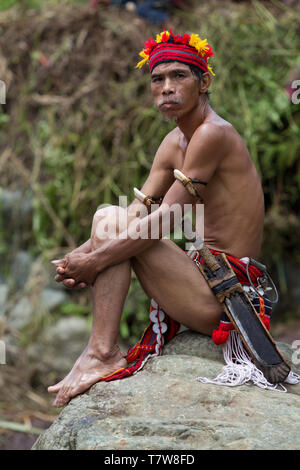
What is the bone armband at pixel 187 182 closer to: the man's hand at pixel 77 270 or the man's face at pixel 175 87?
the man's face at pixel 175 87

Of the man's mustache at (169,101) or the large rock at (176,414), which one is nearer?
the large rock at (176,414)

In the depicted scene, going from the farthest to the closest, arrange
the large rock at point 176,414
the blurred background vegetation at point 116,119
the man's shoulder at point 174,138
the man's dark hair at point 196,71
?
1. the blurred background vegetation at point 116,119
2. the man's shoulder at point 174,138
3. the man's dark hair at point 196,71
4. the large rock at point 176,414

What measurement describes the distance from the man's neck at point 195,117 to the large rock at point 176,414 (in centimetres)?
111

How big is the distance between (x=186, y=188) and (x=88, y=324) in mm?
2737

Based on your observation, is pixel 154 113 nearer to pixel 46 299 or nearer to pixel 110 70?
pixel 110 70

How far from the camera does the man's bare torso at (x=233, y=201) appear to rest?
291 cm

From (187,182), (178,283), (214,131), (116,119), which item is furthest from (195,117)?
(116,119)

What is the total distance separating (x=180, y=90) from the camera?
9.20ft

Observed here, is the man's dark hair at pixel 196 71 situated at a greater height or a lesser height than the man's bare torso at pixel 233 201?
greater

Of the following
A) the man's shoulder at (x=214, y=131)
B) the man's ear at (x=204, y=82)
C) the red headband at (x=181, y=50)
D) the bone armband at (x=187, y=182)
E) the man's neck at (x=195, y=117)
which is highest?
the red headband at (x=181, y=50)

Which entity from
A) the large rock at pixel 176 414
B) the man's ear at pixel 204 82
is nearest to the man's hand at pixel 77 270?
the large rock at pixel 176 414

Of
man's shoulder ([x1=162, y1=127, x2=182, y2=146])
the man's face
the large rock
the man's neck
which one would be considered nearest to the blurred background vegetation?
man's shoulder ([x1=162, y1=127, x2=182, y2=146])

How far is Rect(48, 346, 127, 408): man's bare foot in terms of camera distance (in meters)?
2.71

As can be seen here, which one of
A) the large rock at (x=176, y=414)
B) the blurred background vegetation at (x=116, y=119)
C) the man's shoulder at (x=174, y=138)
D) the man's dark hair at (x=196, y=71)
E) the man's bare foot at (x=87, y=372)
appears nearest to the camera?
the large rock at (x=176, y=414)
